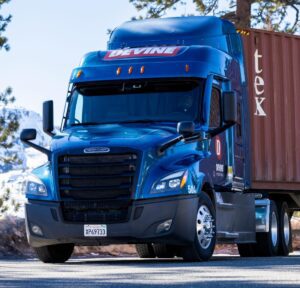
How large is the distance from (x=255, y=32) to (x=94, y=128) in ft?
14.7

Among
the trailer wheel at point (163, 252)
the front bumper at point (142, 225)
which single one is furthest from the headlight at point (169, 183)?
the trailer wheel at point (163, 252)

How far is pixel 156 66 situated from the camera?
15.4 metres

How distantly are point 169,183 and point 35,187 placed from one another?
188 cm

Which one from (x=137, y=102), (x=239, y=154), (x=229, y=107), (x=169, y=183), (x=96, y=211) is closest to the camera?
(x=169, y=183)

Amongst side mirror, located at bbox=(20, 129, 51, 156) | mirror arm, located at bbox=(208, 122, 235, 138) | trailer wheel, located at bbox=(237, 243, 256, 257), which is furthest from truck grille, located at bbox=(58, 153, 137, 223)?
trailer wheel, located at bbox=(237, 243, 256, 257)

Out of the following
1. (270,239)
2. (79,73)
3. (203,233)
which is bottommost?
(270,239)

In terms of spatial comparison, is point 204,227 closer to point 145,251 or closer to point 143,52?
point 143,52

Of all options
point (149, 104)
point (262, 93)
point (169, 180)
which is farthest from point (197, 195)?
point (262, 93)

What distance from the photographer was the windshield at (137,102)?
15.2 meters

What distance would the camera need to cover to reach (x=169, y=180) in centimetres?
1411

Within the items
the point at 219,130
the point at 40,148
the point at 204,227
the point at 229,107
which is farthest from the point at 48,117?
the point at 204,227

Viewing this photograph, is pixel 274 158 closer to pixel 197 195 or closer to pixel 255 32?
pixel 255 32

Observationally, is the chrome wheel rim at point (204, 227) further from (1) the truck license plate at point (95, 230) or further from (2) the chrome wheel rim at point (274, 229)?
(2) the chrome wheel rim at point (274, 229)

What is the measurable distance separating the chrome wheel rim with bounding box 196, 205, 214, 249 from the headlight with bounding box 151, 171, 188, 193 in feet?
2.35
